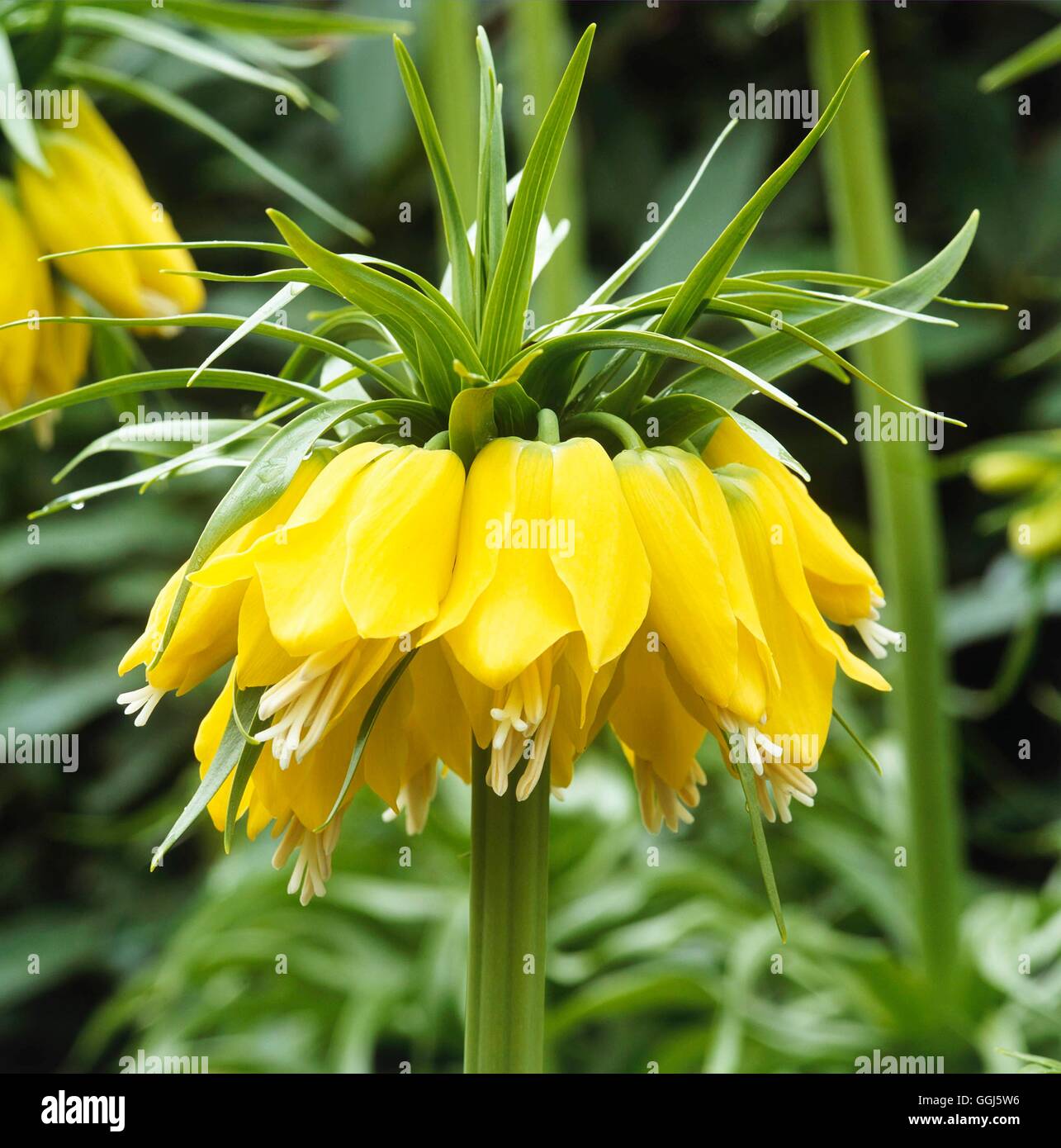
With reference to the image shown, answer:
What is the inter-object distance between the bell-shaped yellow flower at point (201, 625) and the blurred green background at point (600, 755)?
2.14 ft

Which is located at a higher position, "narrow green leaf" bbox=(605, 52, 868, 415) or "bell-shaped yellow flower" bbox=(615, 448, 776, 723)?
"narrow green leaf" bbox=(605, 52, 868, 415)

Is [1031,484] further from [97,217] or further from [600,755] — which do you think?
[97,217]

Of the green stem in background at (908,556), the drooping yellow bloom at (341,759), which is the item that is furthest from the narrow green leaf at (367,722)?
the green stem in background at (908,556)

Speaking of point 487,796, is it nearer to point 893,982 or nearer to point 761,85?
point 893,982

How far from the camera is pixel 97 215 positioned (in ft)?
2.27

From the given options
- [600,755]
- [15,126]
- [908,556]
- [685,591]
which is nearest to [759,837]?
[685,591]

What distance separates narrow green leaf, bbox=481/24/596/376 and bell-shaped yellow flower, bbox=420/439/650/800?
0.04 meters

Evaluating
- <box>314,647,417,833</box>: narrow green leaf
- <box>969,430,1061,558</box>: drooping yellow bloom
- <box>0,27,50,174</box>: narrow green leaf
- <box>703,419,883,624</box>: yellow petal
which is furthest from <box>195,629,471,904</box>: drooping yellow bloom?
<box>969,430,1061,558</box>: drooping yellow bloom

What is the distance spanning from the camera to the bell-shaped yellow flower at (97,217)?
2.26 ft

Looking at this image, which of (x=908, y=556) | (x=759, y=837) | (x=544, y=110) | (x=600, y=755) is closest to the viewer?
(x=759, y=837)

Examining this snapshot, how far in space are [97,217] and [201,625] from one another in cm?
43

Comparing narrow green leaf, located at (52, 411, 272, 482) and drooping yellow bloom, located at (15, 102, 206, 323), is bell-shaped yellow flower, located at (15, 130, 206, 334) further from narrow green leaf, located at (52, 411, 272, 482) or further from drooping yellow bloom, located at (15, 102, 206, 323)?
narrow green leaf, located at (52, 411, 272, 482)

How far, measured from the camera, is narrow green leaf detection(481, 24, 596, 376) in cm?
34

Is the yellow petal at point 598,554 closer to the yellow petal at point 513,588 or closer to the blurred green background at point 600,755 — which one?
the yellow petal at point 513,588
